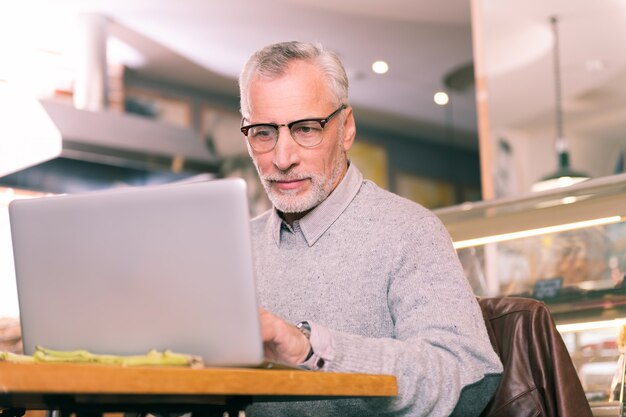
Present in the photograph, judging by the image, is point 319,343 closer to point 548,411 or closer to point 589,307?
point 548,411

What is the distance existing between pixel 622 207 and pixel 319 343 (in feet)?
3.94

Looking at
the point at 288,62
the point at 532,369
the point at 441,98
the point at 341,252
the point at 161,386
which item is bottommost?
the point at 532,369

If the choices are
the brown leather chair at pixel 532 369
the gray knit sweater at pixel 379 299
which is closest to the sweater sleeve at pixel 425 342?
the gray knit sweater at pixel 379 299

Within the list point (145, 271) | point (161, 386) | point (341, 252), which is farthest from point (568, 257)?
point (161, 386)

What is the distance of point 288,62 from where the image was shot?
1711 millimetres

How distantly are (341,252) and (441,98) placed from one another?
5127mm

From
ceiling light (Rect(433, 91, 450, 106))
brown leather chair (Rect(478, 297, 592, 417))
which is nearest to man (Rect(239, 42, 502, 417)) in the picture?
brown leather chair (Rect(478, 297, 592, 417))

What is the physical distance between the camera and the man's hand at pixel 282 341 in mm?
1161

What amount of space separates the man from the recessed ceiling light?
4.22 meters

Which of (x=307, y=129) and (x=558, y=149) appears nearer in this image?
(x=307, y=129)

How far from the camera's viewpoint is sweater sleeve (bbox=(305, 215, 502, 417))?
4.22ft

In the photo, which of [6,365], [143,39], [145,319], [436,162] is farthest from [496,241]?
[436,162]

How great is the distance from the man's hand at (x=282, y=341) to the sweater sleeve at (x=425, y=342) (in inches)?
1.0

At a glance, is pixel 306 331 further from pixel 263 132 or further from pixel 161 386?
pixel 263 132
